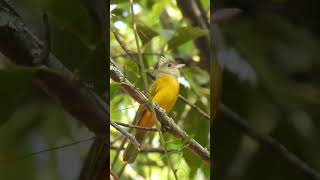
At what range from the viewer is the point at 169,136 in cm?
88

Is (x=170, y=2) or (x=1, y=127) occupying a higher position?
(x=1, y=127)

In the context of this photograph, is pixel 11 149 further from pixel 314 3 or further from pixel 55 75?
pixel 314 3

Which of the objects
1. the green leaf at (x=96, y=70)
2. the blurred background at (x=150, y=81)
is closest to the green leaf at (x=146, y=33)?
the blurred background at (x=150, y=81)

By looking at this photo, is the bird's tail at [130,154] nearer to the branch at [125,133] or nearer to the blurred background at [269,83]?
the branch at [125,133]

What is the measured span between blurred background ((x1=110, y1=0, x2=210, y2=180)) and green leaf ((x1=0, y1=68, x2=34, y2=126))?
0.43 ft

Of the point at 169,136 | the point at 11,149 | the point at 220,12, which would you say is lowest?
the point at 169,136

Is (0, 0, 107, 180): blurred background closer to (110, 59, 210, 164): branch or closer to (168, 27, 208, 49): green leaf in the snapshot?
(110, 59, 210, 164): branch

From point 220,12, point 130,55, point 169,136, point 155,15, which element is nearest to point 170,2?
point 155,15

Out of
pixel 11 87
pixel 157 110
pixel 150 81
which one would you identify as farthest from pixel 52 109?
pixel 150 81

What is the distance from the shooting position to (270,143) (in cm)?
69

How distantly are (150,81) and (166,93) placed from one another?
11cm

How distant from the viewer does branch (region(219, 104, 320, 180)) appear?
67cm

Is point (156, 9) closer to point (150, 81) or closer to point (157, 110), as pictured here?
point (150, 81)

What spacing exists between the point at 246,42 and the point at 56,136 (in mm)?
264
